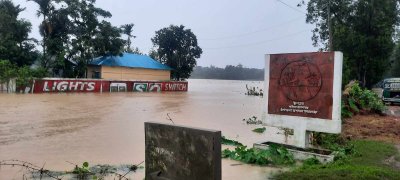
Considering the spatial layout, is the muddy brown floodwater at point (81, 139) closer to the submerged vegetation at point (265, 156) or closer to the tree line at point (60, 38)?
the submerged vegetation at point (265, 156)

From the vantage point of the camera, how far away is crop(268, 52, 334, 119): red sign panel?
759 centimetres

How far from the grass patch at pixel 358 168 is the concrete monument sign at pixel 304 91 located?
2.58 feet

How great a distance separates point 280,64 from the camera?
27.3 ft

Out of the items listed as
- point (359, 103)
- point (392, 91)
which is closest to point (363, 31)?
point (392, 91)

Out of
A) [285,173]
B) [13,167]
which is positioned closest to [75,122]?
[13,167]

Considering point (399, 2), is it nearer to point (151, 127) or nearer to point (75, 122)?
point (75, 122)

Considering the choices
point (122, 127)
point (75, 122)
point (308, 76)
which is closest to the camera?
point (308, 76)

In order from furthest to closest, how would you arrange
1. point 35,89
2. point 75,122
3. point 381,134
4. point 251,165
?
point 35,89 < point 75,122 < point 381,134 < point 251,165

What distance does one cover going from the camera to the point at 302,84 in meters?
7.93

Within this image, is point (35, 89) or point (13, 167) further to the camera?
point (35, 89)

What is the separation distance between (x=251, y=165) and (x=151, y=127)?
3.34m

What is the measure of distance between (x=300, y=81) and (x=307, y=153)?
1.52 metres

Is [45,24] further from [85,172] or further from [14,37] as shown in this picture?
[85,172]

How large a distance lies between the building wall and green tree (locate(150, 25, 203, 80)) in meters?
2.28
